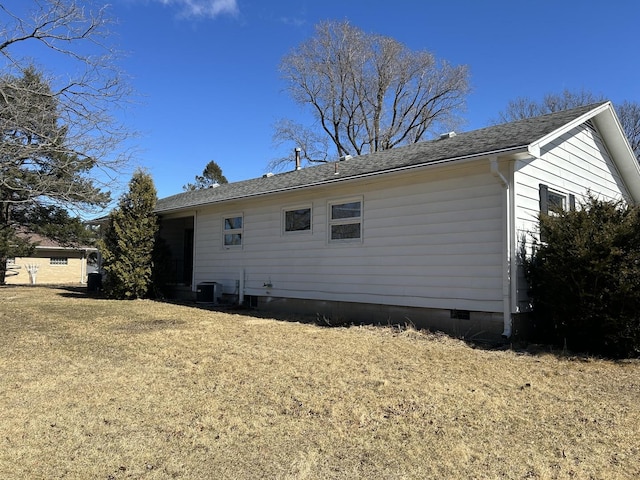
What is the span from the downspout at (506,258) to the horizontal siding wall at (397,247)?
120 millimetres

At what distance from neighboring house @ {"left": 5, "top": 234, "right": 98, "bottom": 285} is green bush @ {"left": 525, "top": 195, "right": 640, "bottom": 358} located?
2845 cm

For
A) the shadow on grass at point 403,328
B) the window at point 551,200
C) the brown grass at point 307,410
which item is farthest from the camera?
the window at point 551,200

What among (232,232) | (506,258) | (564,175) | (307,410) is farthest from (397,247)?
(232,232)

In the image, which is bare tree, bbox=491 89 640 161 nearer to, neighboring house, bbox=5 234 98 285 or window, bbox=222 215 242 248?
window, bbox=222 215 242 248

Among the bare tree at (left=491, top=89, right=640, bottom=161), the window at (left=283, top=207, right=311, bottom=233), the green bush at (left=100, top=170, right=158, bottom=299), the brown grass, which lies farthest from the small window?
the bare tree at (left=491, top=89, right=640, bottom=161)

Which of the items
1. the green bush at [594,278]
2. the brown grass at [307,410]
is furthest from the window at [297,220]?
the green bush at [594,278]

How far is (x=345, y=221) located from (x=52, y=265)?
29.2 meters

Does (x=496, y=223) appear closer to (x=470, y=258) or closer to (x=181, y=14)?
(x=470, y=258)

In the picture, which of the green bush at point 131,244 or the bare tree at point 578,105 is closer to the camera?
the green bush at point 131,244

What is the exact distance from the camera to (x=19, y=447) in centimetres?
310

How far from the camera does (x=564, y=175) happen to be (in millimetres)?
8867

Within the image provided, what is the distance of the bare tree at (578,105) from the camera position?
86.5 ft

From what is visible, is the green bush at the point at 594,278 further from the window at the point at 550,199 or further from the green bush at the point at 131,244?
the green bush at the point at 131,244

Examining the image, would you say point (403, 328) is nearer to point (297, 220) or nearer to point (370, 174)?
point (370, 174)
